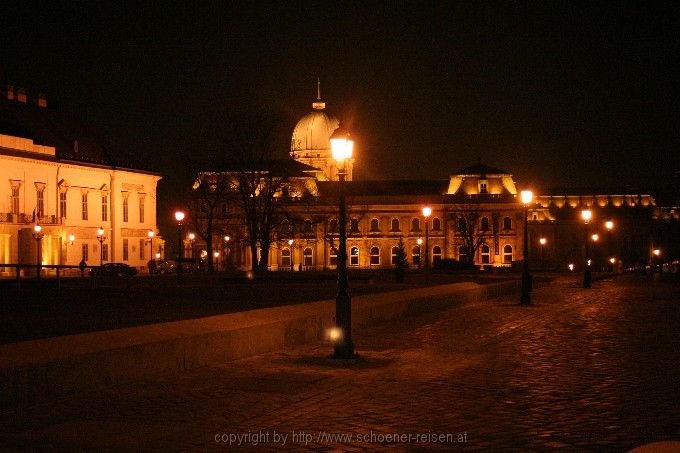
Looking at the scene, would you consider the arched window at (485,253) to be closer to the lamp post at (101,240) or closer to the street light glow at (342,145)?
the lamp post at (101,240)

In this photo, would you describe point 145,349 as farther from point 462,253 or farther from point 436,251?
point 436,251

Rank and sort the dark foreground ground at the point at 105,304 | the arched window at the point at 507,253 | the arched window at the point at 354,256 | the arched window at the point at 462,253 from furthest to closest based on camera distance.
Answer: the arched window at the point at 354,256 < the arched window at the point at 507,253 < the arched window at the point at 462,253 < the dark foreground ground at the point at 105,304

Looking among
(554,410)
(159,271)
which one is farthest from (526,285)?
(159,271)

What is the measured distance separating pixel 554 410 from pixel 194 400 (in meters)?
4.28

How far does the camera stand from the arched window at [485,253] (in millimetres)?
143875

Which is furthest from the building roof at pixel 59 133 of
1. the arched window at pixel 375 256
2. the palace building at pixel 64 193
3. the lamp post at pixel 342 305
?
the lamp post at pixel 342 305

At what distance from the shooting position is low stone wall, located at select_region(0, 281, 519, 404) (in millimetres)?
12328

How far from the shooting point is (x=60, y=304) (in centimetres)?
3166

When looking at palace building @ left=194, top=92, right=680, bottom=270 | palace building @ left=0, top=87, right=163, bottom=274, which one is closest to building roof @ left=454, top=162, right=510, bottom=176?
palace building @ left=194, top=92, right=680, bottom=270

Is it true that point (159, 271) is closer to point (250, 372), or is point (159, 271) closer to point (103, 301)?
point (103, 301)

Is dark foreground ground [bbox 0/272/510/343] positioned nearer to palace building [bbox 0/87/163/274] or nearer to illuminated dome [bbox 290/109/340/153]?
palace building [bbox 0/87/163/274]

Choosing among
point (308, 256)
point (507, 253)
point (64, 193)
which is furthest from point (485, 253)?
point (64, 193)

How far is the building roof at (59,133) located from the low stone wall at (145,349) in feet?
198

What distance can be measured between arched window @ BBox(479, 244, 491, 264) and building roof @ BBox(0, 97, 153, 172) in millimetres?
62604
